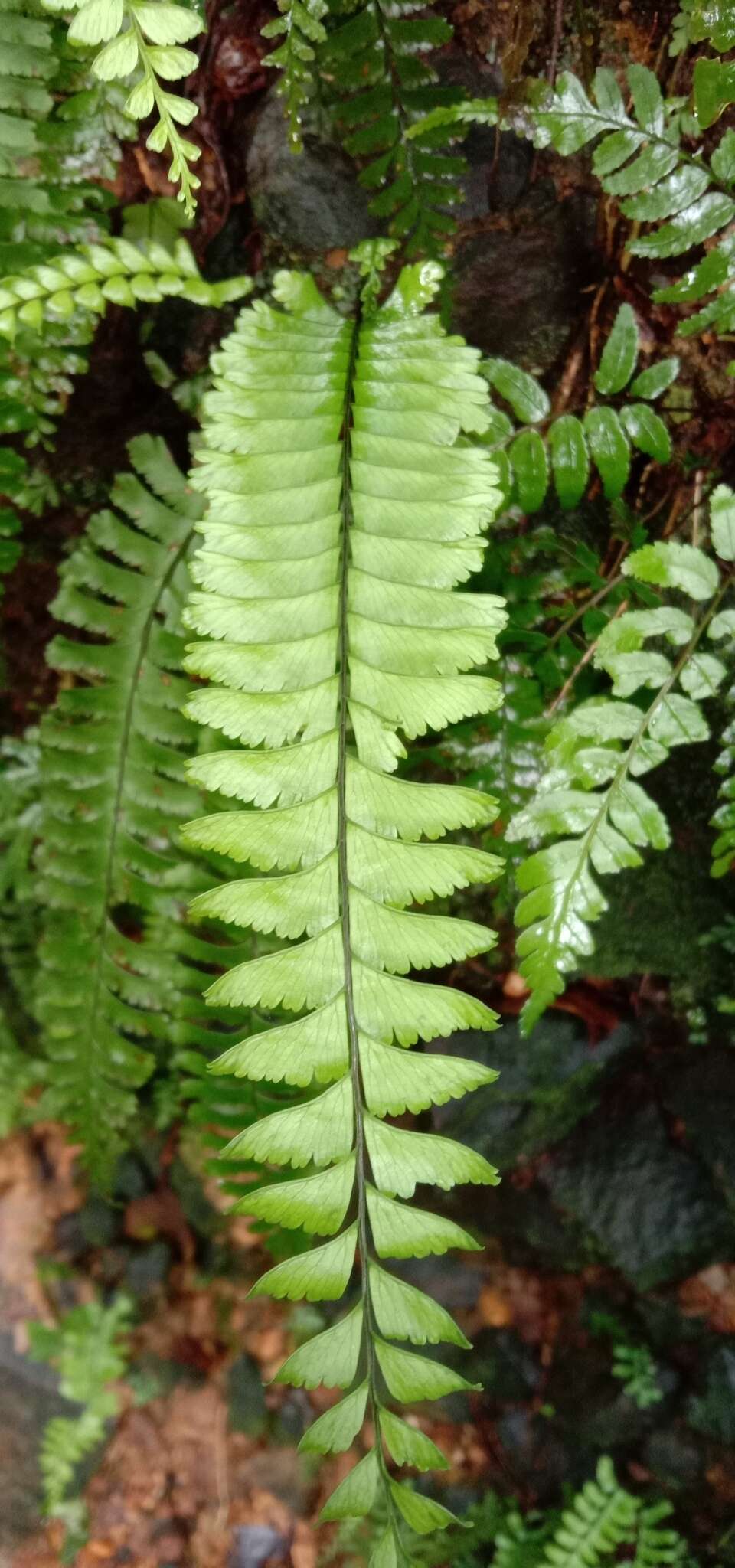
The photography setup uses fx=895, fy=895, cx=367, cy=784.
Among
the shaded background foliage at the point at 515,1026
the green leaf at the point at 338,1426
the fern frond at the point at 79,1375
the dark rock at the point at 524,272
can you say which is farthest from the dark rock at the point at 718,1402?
the dark rock at the point at 524,272

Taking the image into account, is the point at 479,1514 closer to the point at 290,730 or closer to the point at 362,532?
the point at 290,730

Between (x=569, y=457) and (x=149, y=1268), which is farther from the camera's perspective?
(x=149, y=1268)

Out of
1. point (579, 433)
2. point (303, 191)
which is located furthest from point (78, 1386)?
point (303, 191)

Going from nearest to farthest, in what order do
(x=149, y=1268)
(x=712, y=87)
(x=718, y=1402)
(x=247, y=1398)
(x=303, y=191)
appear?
(x=712, y=87), (x=303, y=191), (x=718, y=1402), (x=247, y=1398), (x=149, y=1268)

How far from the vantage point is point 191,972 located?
1.77 m

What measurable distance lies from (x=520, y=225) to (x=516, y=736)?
36.7 inches

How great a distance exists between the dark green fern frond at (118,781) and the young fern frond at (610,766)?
723 millimetres

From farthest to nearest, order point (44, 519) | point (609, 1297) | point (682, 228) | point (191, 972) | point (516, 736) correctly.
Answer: point (609, 1297) → point (44, 519) → point (191, 972) → point (516, 736) → point (682, 228)

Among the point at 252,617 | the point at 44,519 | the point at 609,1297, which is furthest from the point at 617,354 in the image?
the point at 609,1297

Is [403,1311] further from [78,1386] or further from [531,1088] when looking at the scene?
[78,1386]

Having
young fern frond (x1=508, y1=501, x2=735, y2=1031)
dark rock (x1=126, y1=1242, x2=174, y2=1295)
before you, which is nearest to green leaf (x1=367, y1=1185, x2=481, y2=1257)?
young fern frond (x1=508, y1=501, x2=735, y2=1031)

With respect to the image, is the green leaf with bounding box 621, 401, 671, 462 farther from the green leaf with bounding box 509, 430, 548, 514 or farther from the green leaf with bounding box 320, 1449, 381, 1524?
the green leaf with bounding box 320, 1449, 381, 1524

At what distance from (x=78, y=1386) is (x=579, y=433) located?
2.87 m

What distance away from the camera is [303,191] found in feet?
5.40
